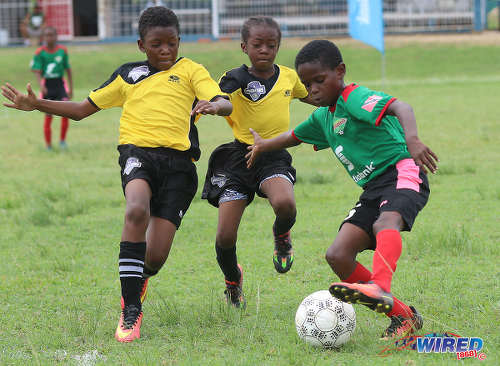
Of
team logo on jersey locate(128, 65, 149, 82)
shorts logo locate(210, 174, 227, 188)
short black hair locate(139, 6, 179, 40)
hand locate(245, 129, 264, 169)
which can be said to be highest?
short black hair locate(139, 6, 179, 40)

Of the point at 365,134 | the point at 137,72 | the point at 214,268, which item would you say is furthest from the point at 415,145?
the point at 214,268

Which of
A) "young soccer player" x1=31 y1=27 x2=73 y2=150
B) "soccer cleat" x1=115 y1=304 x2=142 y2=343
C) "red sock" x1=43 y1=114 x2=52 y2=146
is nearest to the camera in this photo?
"soccer cleat" x1=115 y1=304 x2=142 y2=343

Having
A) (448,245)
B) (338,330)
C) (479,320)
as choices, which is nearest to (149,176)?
(338,330)

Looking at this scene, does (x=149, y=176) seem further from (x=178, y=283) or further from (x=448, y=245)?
(x=448, y=245)

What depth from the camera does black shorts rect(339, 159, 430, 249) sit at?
4.11 metres

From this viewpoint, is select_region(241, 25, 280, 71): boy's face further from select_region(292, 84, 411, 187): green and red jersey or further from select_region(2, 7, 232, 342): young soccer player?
select_region(292, 84, 411, 187): green and red jersey

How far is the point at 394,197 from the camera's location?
4156mm

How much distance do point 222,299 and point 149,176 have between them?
3.24 ft

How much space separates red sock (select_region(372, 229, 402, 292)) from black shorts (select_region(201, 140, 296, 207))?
148cm

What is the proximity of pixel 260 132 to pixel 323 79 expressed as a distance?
1.12 metres

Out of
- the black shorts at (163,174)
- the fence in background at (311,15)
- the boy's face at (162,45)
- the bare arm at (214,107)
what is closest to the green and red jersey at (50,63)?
the boy's face at (162,45)

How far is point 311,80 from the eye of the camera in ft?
14.8

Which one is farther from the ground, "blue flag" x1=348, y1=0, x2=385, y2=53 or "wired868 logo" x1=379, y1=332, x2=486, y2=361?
"blue flag" x1=348, y1=0, x2=385, y2=53

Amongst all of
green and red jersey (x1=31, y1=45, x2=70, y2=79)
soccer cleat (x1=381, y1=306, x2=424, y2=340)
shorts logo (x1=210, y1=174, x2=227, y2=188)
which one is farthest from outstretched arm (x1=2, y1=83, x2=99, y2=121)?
green and red jersey (x1=31, y1=45, x2=70, y2=79)
